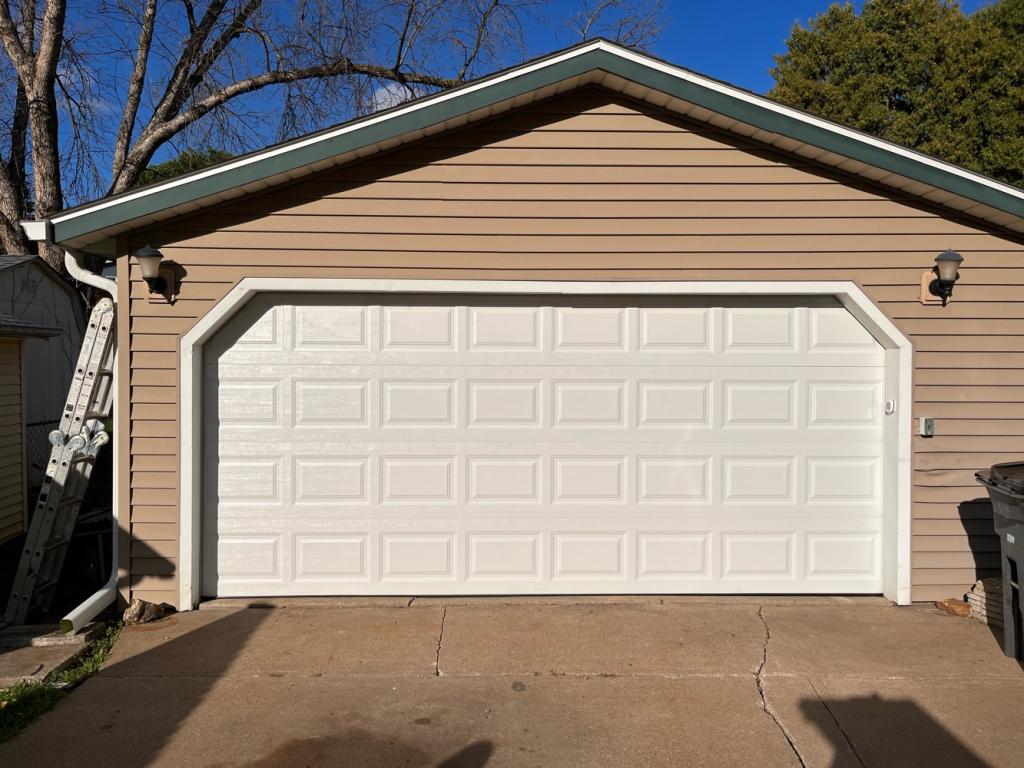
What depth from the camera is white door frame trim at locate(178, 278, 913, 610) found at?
18.3 ft

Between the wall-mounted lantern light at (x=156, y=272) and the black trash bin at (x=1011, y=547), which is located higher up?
the wall-mounted lantern light at (x=156, y=272)

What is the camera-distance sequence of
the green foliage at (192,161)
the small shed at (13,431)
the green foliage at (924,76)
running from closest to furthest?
1. the small shed at (13,431)
2. the green foliage at (192,161)
3. the green foliage at (924,76)

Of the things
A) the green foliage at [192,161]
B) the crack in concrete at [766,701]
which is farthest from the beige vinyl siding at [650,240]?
the green foliage at [192,161]

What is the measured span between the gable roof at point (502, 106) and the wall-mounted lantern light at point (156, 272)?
259 millimetres

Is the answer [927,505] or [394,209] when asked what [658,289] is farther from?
[927,505]

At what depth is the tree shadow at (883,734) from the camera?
144 inches

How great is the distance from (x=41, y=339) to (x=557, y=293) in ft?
26.6

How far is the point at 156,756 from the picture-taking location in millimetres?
3674

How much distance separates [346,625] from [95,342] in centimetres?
282

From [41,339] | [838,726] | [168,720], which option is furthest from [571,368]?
[41,339]

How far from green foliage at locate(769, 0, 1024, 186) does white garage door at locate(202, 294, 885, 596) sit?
40.4ft

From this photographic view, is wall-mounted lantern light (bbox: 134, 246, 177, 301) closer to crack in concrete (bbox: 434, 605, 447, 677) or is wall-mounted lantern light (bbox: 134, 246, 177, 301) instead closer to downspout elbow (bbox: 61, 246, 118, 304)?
downspout elbow (bbox: 61, 246, 118, 304)

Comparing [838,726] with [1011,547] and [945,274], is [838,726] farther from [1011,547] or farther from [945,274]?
[945,274]

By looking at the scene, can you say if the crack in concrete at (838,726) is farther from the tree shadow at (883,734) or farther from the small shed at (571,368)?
the small shed at (571,368)
